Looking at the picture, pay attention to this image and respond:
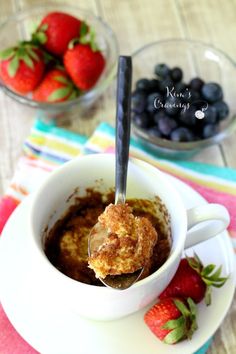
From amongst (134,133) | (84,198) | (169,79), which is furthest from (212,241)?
(169,79)

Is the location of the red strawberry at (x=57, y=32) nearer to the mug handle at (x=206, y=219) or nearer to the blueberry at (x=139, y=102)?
the blueberry at (x=139, y=102)

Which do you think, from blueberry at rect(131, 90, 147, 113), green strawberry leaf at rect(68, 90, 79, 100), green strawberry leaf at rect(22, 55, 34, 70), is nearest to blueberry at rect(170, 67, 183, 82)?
blueberry at rect(131, 90, 147, 113)

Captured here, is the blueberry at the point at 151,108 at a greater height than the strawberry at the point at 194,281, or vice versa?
the blueberry at the point at 151,108

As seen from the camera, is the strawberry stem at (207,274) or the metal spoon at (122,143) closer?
the metal spoon at (122,143)

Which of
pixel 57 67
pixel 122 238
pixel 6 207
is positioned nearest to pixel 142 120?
pixel 57 67

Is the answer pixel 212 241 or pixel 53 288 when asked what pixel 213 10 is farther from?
pixel 53 288

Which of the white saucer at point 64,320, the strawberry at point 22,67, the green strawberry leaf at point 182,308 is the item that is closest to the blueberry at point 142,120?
the strawberry at point 22,67

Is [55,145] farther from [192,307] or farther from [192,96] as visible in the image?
[192,307]
